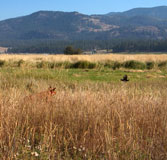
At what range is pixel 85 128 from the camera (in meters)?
4.20

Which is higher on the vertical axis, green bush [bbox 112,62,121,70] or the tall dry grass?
the tall dry grass

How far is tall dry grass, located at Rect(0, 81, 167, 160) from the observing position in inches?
141

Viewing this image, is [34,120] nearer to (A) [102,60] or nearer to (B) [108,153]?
(B) [108,153]

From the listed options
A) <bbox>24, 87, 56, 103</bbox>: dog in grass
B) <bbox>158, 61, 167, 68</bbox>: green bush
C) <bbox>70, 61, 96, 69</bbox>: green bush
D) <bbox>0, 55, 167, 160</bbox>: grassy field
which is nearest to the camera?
<bbox>0, 55, 167, 160</bbox>: grassy field

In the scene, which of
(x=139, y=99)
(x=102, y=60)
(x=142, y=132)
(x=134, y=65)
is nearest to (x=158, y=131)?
(x=142, y=132)

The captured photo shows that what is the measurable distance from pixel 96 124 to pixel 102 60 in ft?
56.5

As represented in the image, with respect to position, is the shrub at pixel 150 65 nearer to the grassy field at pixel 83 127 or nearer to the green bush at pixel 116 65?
the green bush at pixel 116 65

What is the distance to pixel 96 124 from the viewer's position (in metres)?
4.03

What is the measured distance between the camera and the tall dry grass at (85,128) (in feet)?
11.7

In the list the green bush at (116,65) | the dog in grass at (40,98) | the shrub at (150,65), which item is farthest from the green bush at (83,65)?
the dog in grass at (40,98)

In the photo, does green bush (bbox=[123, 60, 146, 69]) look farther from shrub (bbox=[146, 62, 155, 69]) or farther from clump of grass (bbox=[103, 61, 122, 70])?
clump of grass (bbox=[103, 61, 122, 70])

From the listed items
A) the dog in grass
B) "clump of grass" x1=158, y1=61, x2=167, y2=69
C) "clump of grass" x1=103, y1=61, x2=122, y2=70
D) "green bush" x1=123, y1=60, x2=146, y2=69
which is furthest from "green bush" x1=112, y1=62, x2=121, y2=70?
the dog in grass

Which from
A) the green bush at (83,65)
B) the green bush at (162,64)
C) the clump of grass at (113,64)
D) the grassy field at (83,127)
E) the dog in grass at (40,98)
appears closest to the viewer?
the grassy field at (83,127)

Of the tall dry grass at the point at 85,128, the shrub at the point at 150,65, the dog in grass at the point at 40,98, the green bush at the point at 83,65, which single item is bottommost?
the shrub at the point at 150,65
